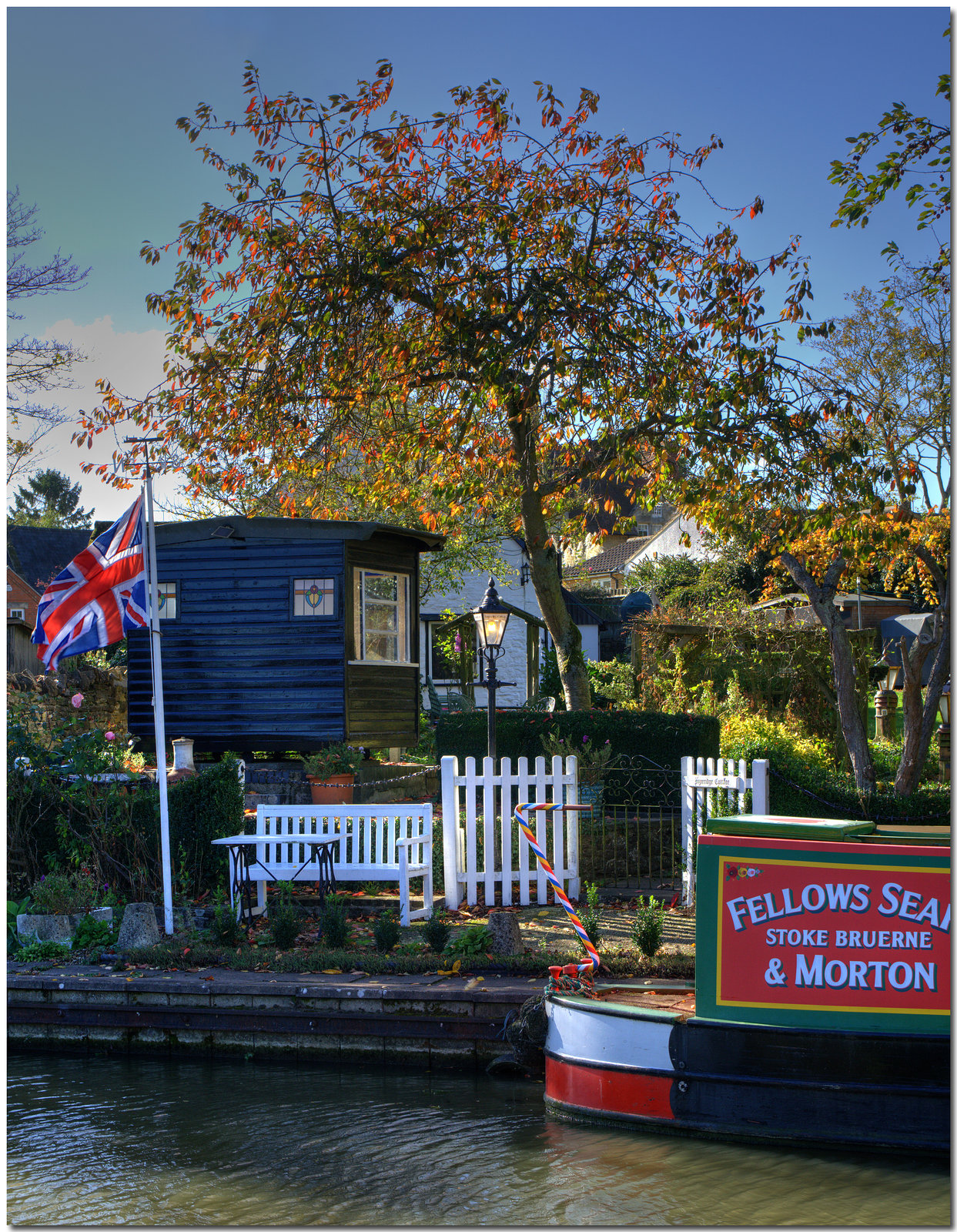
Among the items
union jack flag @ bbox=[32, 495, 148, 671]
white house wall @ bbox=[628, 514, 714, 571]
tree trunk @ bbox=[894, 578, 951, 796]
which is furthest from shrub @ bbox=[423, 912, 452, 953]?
white house wall @ bbox=[628, 514, 714, 571]

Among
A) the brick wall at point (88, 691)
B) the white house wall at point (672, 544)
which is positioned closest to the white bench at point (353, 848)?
the brick wall at point (88, 691)

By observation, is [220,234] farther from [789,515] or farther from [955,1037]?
[955,1037]

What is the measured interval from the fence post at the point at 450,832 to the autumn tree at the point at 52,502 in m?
58.5

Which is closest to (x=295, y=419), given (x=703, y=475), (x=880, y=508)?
(x=703, y=475)

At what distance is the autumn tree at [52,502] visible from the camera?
62.3m

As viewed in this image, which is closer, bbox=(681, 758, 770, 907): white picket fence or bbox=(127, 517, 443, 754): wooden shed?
bbox=(681, 758, 770, 907): white picket fence

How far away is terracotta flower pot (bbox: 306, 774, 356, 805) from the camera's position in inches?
482

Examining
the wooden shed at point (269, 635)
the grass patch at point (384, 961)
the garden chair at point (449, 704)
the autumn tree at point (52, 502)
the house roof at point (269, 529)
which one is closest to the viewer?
the grass patch at point (384, 961)

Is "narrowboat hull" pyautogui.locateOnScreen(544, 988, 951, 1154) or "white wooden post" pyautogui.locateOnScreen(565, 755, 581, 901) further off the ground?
"white wooden post" pyautogui.locateOnScreen(565, 755, 581, 901)

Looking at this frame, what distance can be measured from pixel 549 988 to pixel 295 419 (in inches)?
324

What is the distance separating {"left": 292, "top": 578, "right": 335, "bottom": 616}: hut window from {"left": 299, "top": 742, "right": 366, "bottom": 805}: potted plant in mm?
2225

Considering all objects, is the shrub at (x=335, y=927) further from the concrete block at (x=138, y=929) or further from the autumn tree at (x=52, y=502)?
the autumn tree at (x=52, y=502)

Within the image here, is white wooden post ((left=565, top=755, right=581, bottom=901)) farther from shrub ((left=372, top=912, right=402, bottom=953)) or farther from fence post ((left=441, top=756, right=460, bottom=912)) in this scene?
shrub ((left=372, top=912, right=402, bottom=953))

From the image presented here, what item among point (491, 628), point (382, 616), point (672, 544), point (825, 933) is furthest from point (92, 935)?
point (672, 544)
